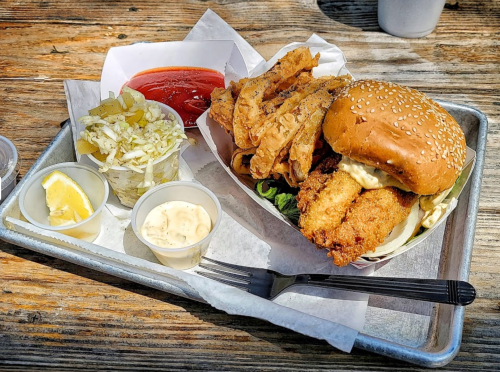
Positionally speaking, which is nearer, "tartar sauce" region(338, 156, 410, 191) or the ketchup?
"tartar sauce" region(338, 156, 410, 191)

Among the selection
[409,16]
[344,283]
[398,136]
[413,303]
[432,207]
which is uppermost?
[398,136]

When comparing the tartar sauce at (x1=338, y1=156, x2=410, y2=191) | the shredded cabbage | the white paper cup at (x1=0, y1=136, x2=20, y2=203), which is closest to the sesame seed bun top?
the tartar sauce at (x1=338, y1=156, x2=410, y2=191)

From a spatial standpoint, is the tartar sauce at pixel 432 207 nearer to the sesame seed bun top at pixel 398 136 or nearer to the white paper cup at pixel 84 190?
the sesame seed bun top at pixel 398 136

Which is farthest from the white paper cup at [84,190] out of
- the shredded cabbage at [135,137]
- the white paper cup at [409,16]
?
the white paper cup at [409,16]

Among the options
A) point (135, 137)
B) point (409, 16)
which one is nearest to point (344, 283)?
point (135, 137)

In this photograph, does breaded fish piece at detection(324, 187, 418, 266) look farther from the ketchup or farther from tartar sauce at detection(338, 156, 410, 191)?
the ketchup

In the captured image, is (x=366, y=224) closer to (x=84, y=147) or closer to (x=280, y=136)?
(x=280, y=136)

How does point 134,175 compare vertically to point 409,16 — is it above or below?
below
